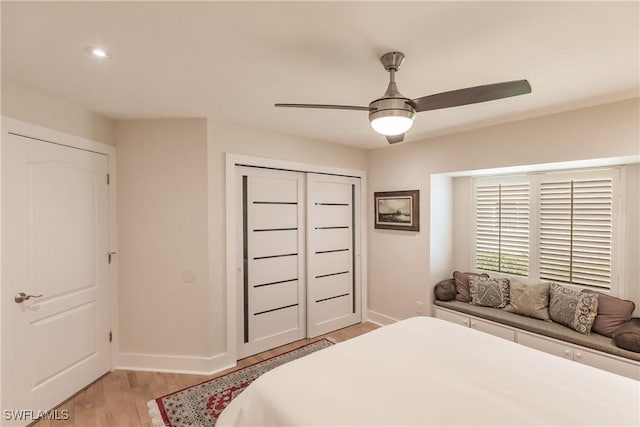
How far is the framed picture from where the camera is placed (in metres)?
3.73

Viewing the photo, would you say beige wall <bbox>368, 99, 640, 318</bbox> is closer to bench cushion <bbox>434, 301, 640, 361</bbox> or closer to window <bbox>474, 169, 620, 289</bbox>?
bench cushion <bbox>434, 301, 640, 361</bbox>

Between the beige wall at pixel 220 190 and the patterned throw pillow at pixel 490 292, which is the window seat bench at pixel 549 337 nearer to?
the patterned throw pillow at pixel 490 292

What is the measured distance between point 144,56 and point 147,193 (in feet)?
4.87

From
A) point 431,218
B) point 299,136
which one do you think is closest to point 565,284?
point 431,218

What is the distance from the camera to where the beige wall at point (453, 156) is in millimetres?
2416

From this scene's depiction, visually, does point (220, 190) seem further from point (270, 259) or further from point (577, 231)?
point (577, 231)

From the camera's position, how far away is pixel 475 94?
1.55 meters

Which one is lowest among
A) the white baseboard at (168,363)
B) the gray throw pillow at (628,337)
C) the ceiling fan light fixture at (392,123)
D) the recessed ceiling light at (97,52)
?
the white baseboard at (168,363)

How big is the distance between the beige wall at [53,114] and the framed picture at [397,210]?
10.2 feet

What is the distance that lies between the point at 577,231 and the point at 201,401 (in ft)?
12.5

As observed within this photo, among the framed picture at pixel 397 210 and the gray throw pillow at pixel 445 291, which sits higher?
the framed picture at pixel 397 210

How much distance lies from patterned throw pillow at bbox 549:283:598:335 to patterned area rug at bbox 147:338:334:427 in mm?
2798

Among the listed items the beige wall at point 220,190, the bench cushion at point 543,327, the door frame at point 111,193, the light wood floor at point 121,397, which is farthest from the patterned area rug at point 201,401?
the bench cushion at point 543,327

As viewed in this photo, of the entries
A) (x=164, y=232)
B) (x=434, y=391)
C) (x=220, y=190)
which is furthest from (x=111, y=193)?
(x=434, y=391)
